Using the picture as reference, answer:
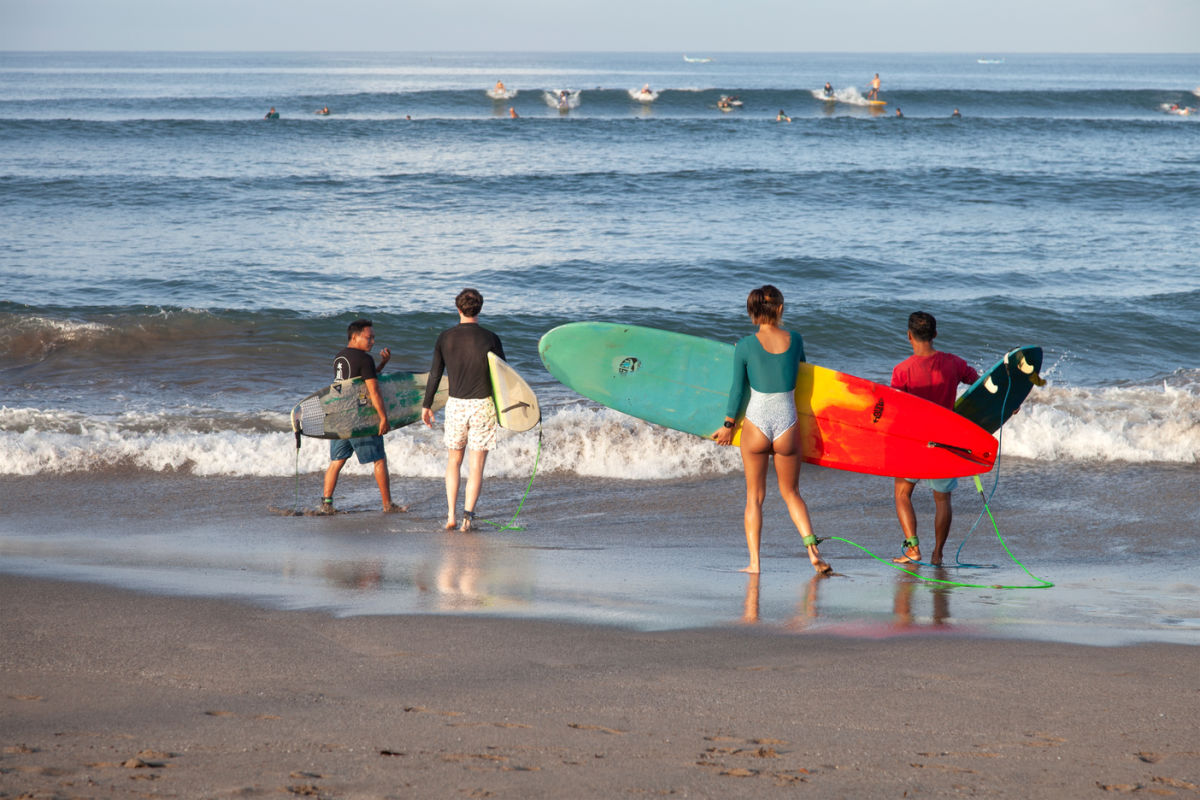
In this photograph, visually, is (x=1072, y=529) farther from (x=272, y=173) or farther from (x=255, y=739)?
(x=272, y=173)

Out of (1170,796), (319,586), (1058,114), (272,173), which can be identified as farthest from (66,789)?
(1058,114)

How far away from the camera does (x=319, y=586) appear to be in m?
4.77

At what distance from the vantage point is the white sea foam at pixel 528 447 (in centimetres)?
755

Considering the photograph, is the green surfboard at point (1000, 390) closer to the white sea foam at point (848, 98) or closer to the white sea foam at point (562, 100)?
the white sea foam at point (562, 100)

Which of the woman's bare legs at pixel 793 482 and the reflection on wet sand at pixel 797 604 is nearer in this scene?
the reflection on wet sand at pixel 797 604

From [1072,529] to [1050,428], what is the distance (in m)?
1.98

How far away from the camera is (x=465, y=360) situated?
616 cm

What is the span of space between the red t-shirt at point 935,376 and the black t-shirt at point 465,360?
7.91ft

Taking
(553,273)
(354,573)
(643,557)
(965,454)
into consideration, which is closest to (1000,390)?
(965,454)

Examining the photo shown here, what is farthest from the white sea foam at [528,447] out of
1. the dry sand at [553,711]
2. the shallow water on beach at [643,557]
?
the dry sand at [553,711]

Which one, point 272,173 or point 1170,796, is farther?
point 272,173

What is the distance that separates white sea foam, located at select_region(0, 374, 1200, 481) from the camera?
755 cm

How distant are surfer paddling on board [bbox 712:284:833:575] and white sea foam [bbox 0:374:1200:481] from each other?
2.44m

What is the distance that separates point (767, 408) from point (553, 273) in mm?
11377
